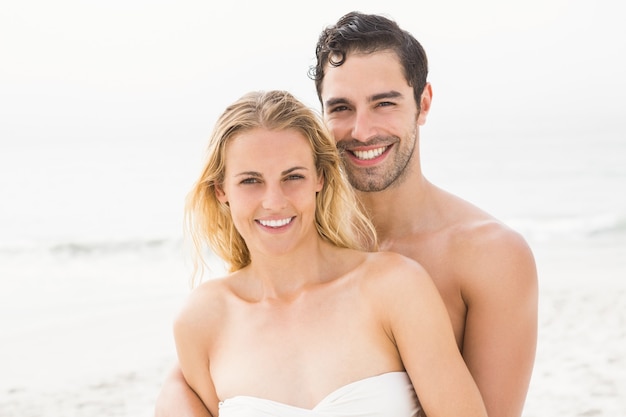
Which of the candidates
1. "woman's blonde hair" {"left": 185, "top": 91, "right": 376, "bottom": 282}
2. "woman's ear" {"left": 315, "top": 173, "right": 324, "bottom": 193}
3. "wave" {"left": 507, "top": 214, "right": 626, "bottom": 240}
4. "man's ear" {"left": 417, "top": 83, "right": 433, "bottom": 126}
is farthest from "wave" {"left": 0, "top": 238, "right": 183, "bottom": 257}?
"woman's ear" {"left": 315, "top": 173, "right": 324, "bottom": 193}

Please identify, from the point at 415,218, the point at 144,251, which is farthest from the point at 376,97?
the point at 144,251

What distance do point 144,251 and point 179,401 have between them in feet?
45.7

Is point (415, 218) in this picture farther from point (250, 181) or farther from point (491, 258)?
point (250, 181)

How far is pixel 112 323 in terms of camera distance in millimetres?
10500

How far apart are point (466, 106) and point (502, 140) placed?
2.87m

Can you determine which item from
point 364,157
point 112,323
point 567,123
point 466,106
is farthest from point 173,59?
point 364,157

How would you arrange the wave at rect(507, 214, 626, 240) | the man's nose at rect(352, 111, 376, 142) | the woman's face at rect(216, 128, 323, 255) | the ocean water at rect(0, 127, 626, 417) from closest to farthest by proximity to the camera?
the woman's face at rect(216, 128, 323, 255), the man's nose at rect(352, 111, 376, 142), the ocean water at rect(0, 127, 626, 417), the wave at rect(507, 214, 626, 240)

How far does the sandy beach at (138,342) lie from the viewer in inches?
290

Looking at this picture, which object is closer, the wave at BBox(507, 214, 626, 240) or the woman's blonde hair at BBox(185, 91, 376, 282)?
the woman's blonde hair at BBox(185, 91, 376, 282)

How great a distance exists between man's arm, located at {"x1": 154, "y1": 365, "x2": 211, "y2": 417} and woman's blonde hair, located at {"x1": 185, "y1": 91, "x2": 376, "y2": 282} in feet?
1.69

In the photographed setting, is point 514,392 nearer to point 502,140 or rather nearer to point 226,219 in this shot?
point 226,219

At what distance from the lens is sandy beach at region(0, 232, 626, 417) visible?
7.36 meters

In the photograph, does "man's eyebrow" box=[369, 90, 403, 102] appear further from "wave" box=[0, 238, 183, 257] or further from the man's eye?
"wave" box=[0, 238, 183, 257]

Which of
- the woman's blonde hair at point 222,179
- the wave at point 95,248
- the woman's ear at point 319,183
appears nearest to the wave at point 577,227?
the wave at point 95,248
